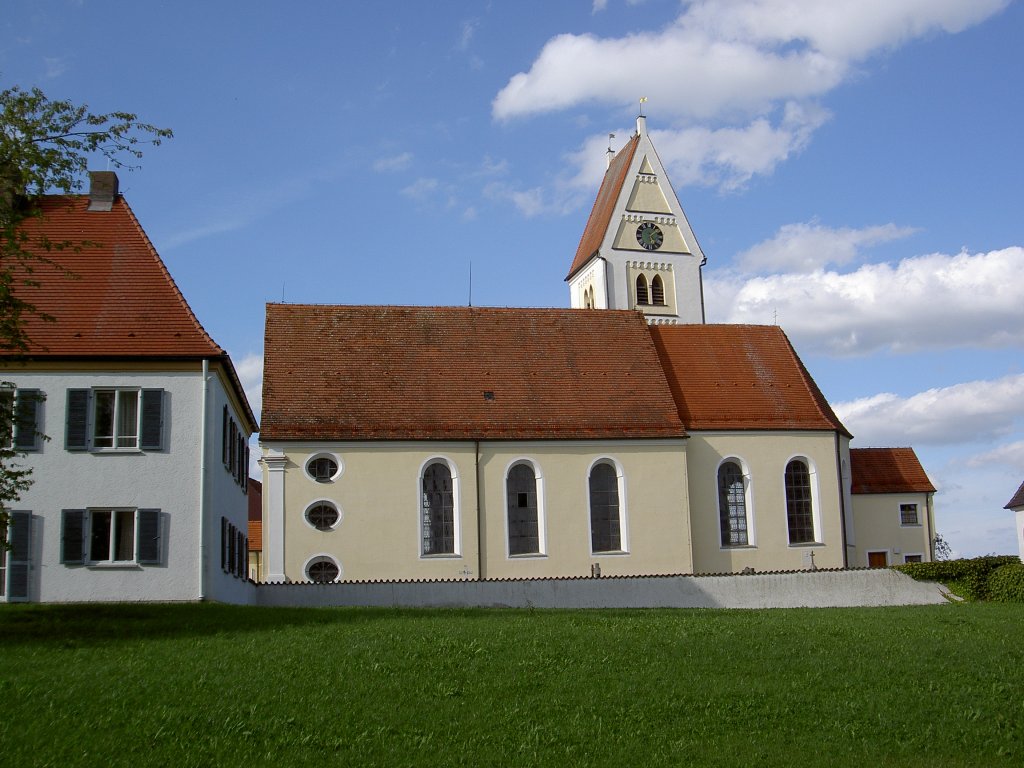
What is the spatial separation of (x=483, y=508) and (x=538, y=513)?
176 cm

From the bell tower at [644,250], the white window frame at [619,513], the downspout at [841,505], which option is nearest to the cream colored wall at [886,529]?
the downspout at [841,505]

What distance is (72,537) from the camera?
2497 centimetres

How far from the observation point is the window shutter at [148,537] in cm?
2512

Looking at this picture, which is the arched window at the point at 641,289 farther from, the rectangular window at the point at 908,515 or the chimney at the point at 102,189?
the chimney at the point at 102,189

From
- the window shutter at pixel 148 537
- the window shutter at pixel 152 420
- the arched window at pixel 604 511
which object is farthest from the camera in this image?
the arched window at pixel 604 511

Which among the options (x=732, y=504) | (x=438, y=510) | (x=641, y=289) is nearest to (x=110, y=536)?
(x=438, y=510)

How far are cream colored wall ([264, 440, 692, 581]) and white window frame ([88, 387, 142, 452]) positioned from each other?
7.98 m

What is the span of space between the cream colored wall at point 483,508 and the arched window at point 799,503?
4.35 metres

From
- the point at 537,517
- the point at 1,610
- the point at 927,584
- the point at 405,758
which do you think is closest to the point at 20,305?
the point at 1,610

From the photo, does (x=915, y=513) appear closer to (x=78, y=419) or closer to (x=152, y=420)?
(x=152, y=420)

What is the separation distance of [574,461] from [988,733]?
22.7m

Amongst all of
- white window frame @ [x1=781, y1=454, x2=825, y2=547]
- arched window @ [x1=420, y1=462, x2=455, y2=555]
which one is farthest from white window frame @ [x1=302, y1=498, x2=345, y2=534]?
white window frame @ [x1=781, y1=454, x2=825, y2=547]

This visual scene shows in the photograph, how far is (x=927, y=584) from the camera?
32.8 metres

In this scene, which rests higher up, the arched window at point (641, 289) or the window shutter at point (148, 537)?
the arched window at point (641, 289)
